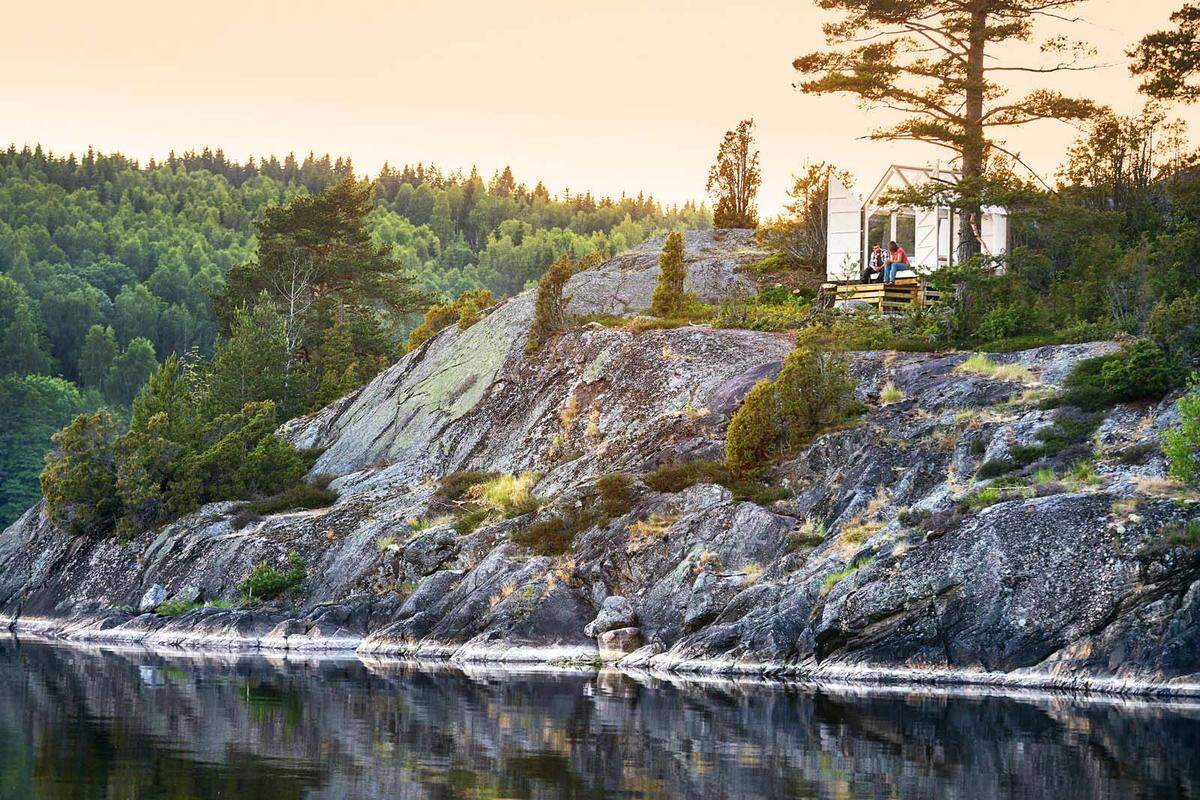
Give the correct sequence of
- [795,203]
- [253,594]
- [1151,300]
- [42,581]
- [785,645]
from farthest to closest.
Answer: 1. [795,203]
2. [42,581]
3. [253,594]
4. [1151,300]
5. [785,645]

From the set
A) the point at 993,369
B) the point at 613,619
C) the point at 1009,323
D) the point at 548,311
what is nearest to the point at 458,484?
the point at 548,311

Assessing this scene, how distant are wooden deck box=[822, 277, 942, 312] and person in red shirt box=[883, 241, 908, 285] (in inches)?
12.2

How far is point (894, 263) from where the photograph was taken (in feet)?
186

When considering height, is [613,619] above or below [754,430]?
below

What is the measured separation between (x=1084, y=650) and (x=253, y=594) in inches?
1154

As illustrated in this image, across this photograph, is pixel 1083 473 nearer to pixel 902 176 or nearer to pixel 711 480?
pixel 711 480

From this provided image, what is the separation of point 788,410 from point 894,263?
14392 mm

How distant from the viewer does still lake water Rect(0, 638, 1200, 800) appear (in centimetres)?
1873

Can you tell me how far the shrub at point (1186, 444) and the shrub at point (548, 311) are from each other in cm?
3177

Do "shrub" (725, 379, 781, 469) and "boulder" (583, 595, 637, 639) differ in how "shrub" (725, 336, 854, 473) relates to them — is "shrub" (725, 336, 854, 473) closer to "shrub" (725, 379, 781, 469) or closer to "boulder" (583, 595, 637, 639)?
"shrub" (725, 379, 781, 469)

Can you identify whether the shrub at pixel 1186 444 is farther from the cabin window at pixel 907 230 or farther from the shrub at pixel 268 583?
the shrub at pixel 268 583

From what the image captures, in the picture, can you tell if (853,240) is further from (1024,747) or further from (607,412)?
(1024,747)

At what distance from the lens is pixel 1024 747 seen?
846 inches

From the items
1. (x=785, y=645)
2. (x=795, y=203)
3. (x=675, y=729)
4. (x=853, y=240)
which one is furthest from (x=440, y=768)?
(x=795, y=203)
